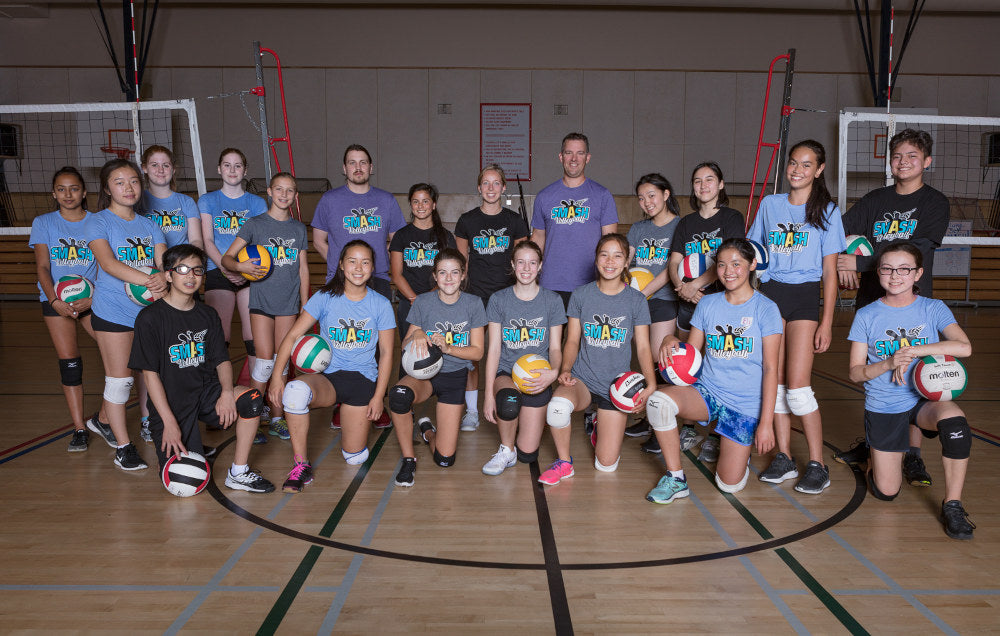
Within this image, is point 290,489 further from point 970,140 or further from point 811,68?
point 970,140

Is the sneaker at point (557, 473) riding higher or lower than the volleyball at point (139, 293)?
lower

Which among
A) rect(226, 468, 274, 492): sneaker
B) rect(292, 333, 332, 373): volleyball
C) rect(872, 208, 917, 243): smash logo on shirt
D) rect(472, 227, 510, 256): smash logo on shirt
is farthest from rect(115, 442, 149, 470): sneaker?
rect(872, 208, 917, 243): smash logo on shirt

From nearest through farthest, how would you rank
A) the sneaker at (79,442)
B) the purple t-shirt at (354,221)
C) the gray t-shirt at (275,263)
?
the sneaker at (79,442), the gray t-shirt at (275,263), the purple t-shirt at (354,221)

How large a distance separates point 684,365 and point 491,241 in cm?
167

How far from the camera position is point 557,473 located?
3.64 metres

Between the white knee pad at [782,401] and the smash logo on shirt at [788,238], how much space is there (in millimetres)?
726

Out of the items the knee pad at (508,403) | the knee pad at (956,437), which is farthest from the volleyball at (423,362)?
the knee pad at (956,437)

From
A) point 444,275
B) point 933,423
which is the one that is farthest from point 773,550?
point 444,275

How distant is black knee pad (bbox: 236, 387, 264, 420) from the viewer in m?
3.44

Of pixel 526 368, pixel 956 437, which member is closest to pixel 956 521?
pixel 956 437

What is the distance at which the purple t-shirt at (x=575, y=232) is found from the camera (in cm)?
442

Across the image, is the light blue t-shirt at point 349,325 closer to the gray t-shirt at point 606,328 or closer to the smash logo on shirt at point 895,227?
the gray t-shirt at point 606,328

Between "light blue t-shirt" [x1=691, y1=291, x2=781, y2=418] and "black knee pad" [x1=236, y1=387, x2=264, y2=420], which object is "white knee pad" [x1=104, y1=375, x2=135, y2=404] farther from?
"light blue t-shirt" [x1=691, y1=291, x2=781, y2=418]

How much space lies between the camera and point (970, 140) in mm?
12625
